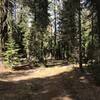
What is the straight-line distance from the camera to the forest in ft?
47.2

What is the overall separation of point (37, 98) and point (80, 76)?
595cm

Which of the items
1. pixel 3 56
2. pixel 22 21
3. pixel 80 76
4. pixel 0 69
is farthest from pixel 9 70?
pixel 22 21

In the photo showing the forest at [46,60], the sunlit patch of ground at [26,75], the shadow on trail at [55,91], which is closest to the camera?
the shadow on trail at [55,91]

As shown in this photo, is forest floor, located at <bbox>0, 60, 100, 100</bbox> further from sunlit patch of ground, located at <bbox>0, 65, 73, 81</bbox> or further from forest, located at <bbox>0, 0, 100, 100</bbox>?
sunlit patch of ground, located at <bbox>0, 65, 73, 81</bbox>

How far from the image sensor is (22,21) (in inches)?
1788

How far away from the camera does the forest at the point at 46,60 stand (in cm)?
1438

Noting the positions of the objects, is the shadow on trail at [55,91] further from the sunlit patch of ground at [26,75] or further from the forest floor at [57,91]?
the sunlit patch of ground at [26,75]

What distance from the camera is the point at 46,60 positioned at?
32.4m

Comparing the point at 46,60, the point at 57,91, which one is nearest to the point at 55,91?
the point at 57,91

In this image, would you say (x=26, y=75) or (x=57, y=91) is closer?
(x=57, y=91)

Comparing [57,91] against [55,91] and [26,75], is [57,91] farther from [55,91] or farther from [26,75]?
[26,75]

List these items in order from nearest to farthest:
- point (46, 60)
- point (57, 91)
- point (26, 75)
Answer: point (57, 91) < point (26, 75) < point (46, 60)

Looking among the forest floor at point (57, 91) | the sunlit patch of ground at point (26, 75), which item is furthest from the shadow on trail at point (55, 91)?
the sunlit patch of ground at point (26, 75)

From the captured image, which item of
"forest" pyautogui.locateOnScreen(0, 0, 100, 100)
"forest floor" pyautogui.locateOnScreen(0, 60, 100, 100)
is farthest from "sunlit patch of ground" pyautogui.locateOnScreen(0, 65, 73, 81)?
"forest floor" pyautogui.locateOnScreen(0, 60, 100, 100)
